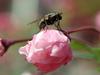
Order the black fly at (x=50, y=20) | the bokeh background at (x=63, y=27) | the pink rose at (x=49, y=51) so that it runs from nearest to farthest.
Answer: the pink rose at (x=49, y=51) → the black fly at (x=50, y=20) → the bokeh background at (x=63, y=27)

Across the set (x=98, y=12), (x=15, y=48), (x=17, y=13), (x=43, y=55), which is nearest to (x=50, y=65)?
(x=43, y=55)

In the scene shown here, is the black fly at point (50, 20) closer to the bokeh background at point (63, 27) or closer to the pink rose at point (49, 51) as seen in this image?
the pink rose at point (49, 51)

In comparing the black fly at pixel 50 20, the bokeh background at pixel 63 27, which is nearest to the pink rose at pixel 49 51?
the black fly at pixel 50 20

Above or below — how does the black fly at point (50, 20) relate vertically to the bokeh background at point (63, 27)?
above

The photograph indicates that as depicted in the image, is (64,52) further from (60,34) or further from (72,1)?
(72,1)

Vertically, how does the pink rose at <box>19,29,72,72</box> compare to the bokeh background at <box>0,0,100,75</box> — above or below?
above

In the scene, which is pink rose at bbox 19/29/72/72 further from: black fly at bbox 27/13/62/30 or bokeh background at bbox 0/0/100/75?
bokeh background at bbox 0/0/100/75

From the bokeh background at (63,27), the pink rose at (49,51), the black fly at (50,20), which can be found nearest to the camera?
the pink rose at (49,51)

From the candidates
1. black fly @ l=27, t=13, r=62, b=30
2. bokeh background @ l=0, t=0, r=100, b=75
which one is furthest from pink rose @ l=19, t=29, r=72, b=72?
bokeh background @ l=0, t=0, r=100, b=75
